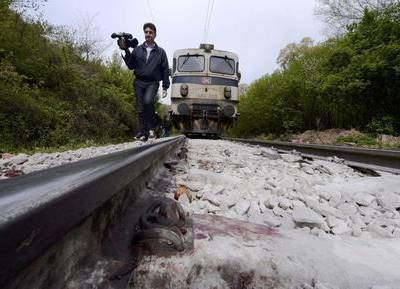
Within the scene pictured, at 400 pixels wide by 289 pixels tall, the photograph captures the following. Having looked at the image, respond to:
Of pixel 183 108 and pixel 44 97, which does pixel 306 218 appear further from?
pixel 183 108

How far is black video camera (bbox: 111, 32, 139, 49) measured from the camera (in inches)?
259

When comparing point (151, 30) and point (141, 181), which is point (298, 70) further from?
point (141, 181)

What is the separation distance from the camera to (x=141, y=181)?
6.88 feet

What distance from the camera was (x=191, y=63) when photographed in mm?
13219

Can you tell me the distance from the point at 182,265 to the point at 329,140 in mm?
17151

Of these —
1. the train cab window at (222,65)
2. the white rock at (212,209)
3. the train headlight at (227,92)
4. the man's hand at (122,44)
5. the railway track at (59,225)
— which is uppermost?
the train cab window at (222,65)

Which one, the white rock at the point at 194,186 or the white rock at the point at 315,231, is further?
the white rock at the point at 194,186

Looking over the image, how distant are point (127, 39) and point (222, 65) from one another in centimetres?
707

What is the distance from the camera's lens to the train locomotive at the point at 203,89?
514 inches

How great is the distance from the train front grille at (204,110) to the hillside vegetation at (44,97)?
10.7 ft

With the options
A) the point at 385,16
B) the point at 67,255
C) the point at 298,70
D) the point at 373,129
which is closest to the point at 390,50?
the point at 385,16

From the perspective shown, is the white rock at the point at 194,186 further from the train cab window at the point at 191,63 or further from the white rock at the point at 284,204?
the train cab window at the point at 191,63

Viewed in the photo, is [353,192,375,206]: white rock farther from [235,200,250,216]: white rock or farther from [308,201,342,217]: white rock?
[235,200,250,216]: white rock

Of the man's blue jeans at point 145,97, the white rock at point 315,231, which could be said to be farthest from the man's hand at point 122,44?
the white rock at point 315,231
